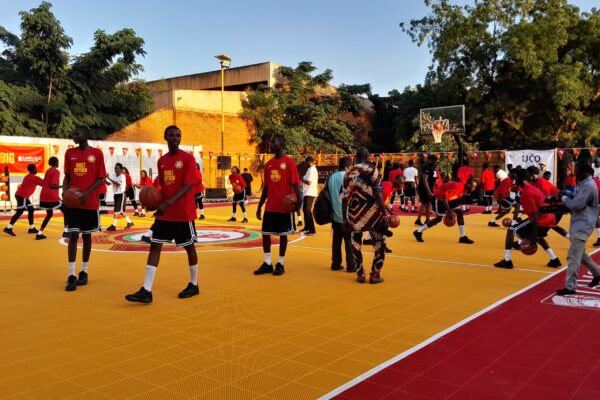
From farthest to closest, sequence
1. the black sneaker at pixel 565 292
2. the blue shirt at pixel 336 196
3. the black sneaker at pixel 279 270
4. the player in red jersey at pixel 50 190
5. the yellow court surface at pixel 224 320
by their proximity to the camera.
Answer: the player in red jersey at pixel 50 190 → the blue shirt at pixel 336 196 → the black sneaker at pixel 279 270 → the black sneaker at pixel 565 292 → the yellow court surface at pixel 224 320

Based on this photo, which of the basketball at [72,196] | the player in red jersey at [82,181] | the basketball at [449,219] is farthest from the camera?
the basketball at [449,219]

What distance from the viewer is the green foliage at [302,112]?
36031mm

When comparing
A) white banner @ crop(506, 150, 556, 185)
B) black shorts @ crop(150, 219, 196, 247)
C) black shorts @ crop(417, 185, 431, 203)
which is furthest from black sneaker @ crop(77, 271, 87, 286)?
white banner @ crop(506, 150, 556, 185)

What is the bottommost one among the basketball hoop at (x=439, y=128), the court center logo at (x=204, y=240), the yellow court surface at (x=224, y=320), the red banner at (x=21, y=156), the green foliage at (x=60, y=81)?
the yellow court surface at (x=224, y=320)

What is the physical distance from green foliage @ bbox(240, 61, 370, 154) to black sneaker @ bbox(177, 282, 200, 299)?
28.9m

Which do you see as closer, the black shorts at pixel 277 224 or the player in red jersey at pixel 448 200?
the black shorts at pixel 277 224

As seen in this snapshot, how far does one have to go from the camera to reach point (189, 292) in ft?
21.8

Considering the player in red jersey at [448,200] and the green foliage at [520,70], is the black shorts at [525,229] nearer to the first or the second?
the player in red jersey at [448,200]

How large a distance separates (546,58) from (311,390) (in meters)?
33.8

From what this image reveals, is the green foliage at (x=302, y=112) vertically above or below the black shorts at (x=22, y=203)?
above

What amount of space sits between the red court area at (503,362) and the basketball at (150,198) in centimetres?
330

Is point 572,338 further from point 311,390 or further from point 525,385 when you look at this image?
point 311,390

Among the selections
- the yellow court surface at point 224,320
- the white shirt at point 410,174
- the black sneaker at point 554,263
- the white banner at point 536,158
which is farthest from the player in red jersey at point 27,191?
the white banner at point 536,158

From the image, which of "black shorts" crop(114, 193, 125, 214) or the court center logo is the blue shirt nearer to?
the court center logo
